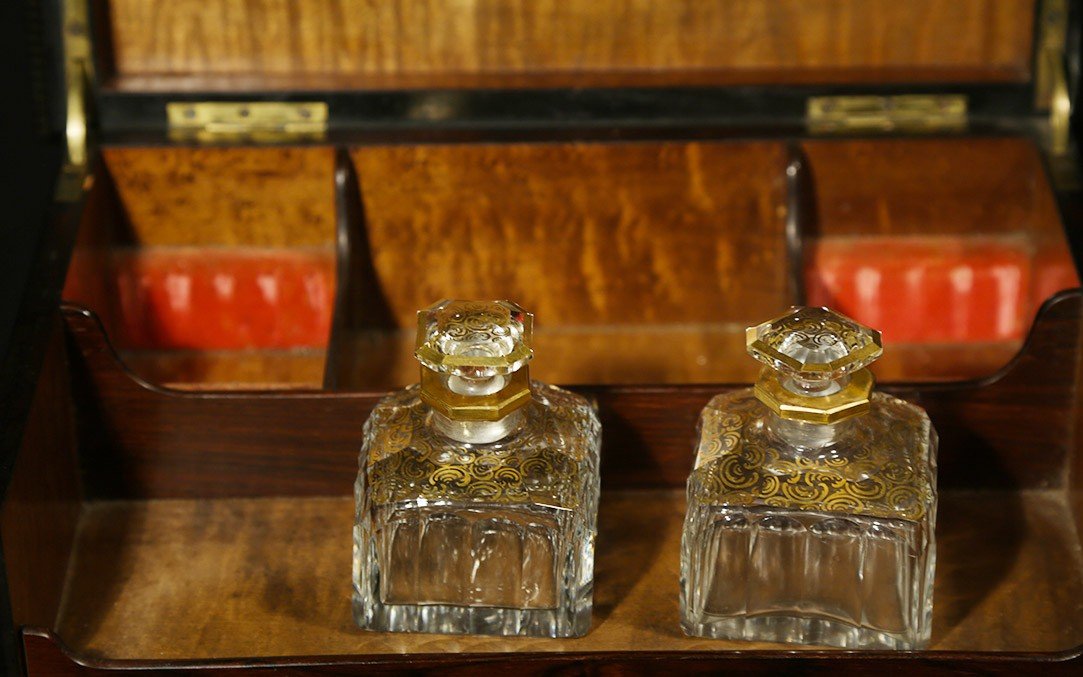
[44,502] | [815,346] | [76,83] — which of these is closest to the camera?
[815,346]

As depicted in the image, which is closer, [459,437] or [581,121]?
[459,437]

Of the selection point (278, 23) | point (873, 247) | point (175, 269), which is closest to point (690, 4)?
point (873, 247)

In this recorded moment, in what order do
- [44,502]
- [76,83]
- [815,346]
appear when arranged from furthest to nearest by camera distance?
1. [76,83]
2. [44,502]
3. [815,346]

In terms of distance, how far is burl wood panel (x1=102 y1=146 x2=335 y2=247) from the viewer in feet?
5.54

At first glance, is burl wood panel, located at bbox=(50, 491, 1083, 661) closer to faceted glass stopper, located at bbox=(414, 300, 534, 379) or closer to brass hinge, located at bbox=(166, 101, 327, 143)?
faceted glass stopper, located at bbox=(414, 300, 534, 379)

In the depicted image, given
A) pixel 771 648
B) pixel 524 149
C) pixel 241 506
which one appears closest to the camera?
pixel 771 648

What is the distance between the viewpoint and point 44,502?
1351 mm

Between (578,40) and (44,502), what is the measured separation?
2.48ft

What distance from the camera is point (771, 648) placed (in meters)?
1.25

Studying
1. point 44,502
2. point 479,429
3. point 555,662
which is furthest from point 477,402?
point 44,502

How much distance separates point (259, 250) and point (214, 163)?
0.11m

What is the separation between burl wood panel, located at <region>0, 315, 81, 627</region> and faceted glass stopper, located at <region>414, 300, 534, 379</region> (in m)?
0.34

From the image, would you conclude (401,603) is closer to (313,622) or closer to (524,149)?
(313,622)

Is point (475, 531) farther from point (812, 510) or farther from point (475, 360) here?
point (812, 510)
